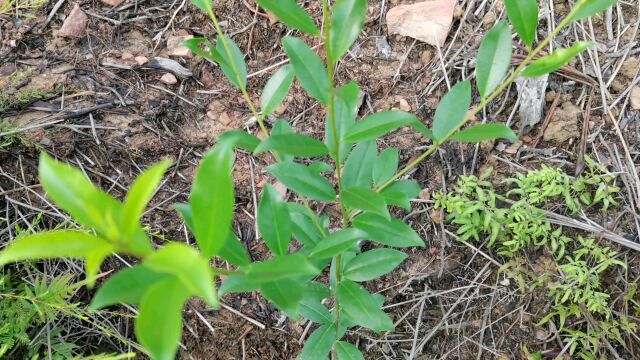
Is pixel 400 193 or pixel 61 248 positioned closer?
pixel 61 248

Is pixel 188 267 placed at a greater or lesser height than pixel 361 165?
greater

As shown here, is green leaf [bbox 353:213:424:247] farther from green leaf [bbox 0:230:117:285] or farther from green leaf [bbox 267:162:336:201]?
green leaf [bbox 0:230:117:285]

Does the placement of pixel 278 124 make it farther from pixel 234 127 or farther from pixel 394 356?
pixel 394 356

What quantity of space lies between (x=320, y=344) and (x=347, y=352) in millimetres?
92

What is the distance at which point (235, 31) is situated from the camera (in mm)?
2230

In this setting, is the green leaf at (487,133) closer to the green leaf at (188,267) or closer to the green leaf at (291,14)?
the green leaf at (291,14)

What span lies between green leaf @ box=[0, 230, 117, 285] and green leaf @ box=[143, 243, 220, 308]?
8 cm

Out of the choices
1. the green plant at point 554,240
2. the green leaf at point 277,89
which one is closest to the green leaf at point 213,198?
the green leaf at point 277,89

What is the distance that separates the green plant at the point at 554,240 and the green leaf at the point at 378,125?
0.80 metres

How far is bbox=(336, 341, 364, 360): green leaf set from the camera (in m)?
1.54

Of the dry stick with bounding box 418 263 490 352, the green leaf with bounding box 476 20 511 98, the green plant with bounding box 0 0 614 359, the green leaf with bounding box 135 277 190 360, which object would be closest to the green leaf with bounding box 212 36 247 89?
the green plant with bounding box 0 0 614 359

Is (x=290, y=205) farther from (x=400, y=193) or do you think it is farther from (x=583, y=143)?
(x=583, y=143)

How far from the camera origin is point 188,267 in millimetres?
601

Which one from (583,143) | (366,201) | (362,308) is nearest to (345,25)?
(366,201)
